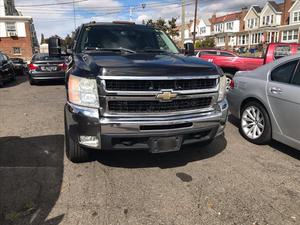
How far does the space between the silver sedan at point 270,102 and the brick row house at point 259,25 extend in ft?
158

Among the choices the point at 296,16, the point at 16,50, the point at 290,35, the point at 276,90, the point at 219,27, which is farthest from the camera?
the point at 219,27

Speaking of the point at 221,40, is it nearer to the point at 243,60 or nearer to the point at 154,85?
the point at 243,60

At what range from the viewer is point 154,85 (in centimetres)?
365

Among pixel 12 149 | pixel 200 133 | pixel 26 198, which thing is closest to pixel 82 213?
pixel 26 198

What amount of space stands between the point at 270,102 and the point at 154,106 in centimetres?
216

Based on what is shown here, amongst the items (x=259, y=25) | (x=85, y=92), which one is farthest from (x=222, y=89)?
(x=259, y=25)

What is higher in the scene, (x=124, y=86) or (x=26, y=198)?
(x=124, y=86)

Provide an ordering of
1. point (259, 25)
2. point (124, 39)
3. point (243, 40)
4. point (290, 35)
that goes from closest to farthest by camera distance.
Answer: point (124, 39) → point (290, 35) → point (259, 25) → point (243, 40)

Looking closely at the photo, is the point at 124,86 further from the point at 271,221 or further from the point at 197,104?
the point at 271,221

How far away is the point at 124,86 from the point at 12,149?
2511 mm

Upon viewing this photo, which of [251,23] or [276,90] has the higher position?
[251,23]

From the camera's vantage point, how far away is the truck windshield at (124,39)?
509cm

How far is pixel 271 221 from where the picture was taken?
3027 millimetres

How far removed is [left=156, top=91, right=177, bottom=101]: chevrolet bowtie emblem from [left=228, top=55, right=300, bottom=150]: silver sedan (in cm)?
185
